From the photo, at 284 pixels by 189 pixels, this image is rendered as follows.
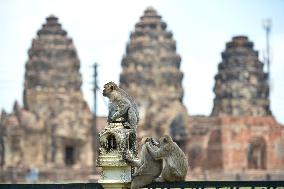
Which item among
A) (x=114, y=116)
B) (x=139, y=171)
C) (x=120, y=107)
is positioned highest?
(x=120, y=107)

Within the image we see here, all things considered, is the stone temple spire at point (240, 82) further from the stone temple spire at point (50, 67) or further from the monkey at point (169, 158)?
the monkey at point (169, 158)

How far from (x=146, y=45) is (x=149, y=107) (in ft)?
17.4

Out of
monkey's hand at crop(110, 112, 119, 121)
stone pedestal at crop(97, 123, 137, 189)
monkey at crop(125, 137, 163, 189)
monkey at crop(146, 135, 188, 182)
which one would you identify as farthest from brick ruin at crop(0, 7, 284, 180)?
stone pedestal at crop(97, 123, 137, 189)

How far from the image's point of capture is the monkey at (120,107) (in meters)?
12.1

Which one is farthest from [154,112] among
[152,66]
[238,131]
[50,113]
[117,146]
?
[117,146]

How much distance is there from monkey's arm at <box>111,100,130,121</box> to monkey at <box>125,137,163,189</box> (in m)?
0.55

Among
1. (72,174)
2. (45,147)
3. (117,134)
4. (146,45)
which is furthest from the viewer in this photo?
(146,45)

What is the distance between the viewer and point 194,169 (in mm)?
68938

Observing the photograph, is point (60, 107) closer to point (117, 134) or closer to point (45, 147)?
point (45, 147)

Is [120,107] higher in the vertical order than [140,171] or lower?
higher

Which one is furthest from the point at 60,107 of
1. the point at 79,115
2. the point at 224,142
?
the point at 224,142

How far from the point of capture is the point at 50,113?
225 feet

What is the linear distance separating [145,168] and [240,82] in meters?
64.9

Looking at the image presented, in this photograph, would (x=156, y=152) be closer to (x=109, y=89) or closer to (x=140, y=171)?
(x=140, y=171)
